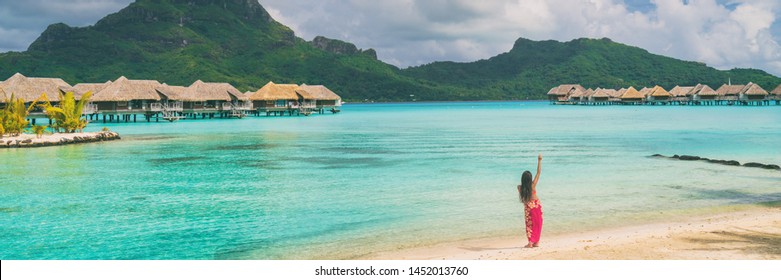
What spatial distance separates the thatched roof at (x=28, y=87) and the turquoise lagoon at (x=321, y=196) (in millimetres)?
24272

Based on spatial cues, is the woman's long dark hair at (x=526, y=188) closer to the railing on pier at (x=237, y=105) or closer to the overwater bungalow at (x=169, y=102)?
the overwater bungalow at (x=169, y=102)

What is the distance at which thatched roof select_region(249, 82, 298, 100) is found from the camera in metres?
70.9

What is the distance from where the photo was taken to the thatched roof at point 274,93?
2791 inches

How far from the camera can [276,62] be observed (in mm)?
134750

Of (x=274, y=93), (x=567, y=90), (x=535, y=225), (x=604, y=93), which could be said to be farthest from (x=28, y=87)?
(x=567, y=90)

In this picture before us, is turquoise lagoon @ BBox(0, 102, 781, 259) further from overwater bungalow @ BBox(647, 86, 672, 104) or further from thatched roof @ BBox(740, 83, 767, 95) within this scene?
overwater bungalow @ BBox(647, 86, 672, 104)

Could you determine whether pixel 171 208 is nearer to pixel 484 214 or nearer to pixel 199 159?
pixel 484 214

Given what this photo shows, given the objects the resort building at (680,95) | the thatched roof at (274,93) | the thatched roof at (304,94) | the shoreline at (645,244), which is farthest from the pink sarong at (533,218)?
the resort building at (680,95)

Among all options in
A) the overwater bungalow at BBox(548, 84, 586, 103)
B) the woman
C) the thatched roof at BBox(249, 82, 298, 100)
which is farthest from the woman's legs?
the overwater bungalow at BBox(548, 84, 586, 103)

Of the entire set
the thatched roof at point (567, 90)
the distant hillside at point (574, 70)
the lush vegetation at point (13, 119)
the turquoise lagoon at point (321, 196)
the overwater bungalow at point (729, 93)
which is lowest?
the turquoise lagoon at point (321, 196)

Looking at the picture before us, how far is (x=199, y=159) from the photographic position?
22.6 m

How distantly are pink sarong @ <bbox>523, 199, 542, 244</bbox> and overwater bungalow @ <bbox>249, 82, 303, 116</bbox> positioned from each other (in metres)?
64.4

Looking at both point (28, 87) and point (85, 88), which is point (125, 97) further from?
point (28, 87)

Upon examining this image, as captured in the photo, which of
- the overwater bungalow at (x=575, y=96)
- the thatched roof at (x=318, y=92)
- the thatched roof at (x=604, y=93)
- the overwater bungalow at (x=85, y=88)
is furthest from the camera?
the overwater bungalow at (x=575, y=96)
